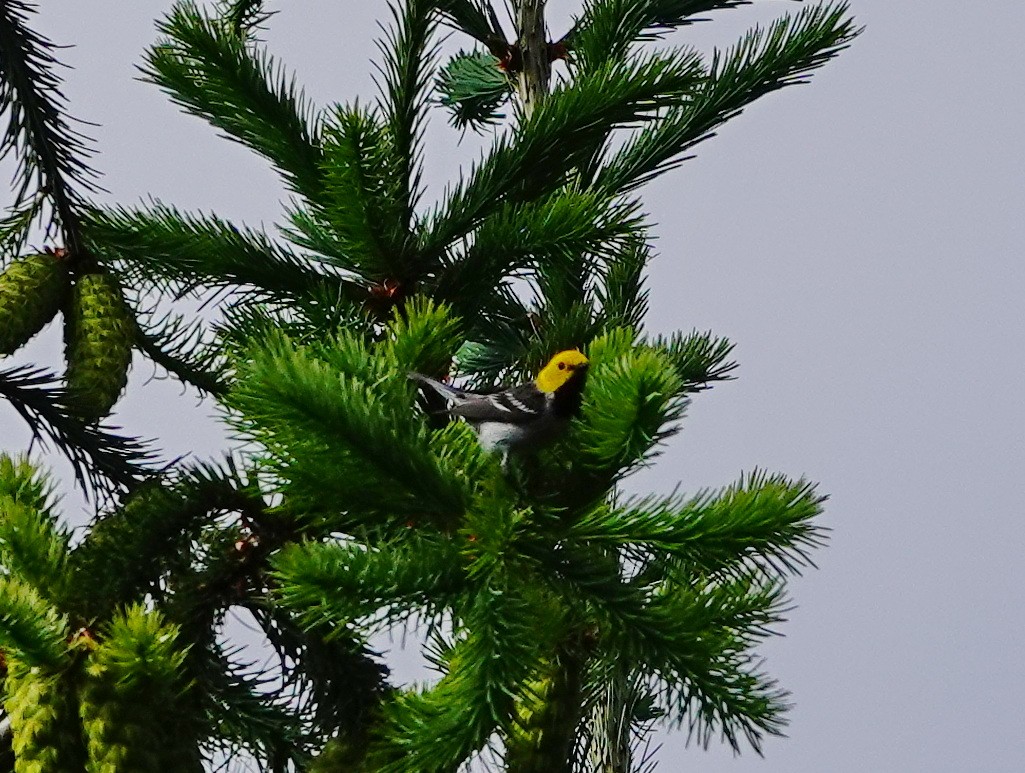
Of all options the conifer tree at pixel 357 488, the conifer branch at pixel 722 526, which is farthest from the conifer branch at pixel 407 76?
the conifer branch at pixel 722 526

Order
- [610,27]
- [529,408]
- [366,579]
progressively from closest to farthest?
[366,579] → [529,408] → [610,27]

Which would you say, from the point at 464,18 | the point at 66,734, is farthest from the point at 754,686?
the point at 464,18

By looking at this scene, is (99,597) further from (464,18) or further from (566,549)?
(464,18)

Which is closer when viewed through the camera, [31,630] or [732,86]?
[31,630]

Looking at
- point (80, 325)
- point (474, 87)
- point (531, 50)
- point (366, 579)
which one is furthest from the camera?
point (474, 87)

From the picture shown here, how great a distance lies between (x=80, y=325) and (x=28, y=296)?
5 cm

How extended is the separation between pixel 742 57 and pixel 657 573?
0.67 metres

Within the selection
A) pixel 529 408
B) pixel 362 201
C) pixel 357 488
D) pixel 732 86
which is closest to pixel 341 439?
pixel 357 488

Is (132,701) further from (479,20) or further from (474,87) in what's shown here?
(474,87)

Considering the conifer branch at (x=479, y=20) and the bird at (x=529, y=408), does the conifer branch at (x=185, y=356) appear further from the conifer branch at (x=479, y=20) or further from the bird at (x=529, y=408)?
the conifer branch at (x=479, y=20)

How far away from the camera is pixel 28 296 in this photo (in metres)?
0.95

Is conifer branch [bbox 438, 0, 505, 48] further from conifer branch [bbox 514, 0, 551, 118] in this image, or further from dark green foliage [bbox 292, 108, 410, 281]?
dark green foliage [bbox 292, 108, 410, 281]

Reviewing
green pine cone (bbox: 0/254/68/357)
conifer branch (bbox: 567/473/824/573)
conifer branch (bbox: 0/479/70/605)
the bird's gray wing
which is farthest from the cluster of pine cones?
conifer branch (bbox: 567/473/824/573)

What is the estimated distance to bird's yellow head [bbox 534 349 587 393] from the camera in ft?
2.75
